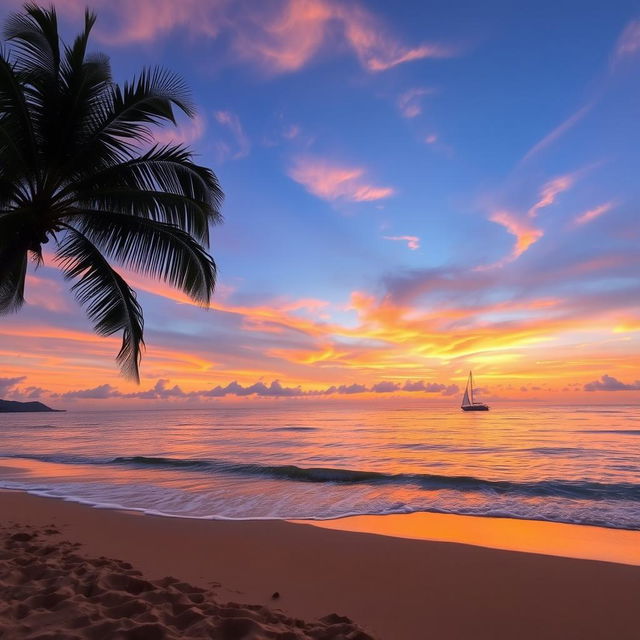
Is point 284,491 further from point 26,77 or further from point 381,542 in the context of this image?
point 26,77

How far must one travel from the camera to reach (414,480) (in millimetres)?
13547

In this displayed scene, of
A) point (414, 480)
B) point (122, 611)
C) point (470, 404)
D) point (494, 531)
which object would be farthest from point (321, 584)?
point (470, 404)

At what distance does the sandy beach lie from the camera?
380 centimetres

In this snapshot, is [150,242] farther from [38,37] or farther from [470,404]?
[470,404]

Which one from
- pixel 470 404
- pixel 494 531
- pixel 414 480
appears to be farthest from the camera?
pixel 470 404

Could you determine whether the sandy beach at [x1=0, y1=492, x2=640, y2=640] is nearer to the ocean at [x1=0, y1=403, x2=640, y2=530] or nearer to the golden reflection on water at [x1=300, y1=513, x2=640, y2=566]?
the golden reflection on water at [x1=300, y1=513, x2=640, y2=566]

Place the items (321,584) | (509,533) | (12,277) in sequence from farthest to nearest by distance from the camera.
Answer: (12,277)
(509,533)
(321,584)

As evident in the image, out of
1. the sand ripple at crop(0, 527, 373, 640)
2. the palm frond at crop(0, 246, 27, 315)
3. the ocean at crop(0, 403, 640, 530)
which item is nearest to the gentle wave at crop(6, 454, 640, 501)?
the ocean at crop(0, 403, 640, 530)

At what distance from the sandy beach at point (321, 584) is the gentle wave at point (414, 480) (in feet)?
20.0

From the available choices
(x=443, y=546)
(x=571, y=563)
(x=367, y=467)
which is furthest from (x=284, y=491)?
(x=571, y=563)

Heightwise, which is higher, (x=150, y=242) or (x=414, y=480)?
(x=150, y=242)

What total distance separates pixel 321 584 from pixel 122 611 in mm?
2294

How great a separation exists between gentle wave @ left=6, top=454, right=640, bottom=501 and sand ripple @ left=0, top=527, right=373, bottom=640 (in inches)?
368

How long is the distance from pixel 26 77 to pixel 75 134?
3.86 feet
